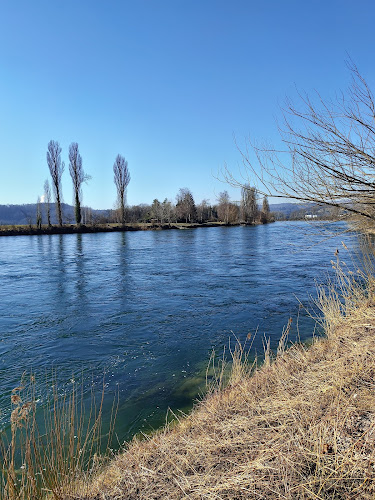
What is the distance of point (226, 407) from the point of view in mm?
3598

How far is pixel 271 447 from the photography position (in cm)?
259

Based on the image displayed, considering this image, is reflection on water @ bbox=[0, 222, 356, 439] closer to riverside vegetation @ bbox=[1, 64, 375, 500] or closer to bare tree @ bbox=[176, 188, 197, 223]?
riverside vegetation @ bbox=[1, 64, 375, 500]

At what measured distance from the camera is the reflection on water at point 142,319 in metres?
5.39

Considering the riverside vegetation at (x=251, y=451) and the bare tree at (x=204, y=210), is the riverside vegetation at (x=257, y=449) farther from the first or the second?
the bare tree at (x=204, y=210)

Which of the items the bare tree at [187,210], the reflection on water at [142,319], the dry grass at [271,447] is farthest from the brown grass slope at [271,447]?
the bare tree at [187,210]

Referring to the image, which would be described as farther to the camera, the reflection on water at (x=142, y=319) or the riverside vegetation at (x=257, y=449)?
the reflection on water at (x=142, y=319)

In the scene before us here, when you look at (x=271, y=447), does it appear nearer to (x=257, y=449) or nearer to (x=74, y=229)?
(x=257, y=449)

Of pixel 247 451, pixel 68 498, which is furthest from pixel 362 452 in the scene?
pixel 68 498

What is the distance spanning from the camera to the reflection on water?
212 inches

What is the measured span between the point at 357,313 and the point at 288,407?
318cm

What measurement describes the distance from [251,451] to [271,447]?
16 cm

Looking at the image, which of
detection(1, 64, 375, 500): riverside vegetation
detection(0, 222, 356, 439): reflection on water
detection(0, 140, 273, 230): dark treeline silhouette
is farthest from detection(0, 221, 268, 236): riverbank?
detection(1, 64, 375, 500): riverside vegetation

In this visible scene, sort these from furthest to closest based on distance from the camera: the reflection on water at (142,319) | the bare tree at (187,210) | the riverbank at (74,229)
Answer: the bare tree at (187,210) → the riverbank at (74,229) → the reflection on water at (142,319)

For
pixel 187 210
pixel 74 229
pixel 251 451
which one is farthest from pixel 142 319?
pixel 187 210
